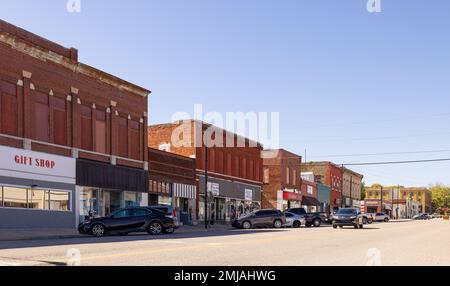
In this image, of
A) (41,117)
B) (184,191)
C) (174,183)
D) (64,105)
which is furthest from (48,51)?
(184,191)

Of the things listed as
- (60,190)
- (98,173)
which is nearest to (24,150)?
(60,190)

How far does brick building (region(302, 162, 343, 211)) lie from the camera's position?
294 ft

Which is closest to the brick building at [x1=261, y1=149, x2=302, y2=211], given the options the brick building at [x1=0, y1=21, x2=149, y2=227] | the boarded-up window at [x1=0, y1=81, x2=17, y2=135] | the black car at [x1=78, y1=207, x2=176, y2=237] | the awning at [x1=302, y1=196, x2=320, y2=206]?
the awning at [x1=302, y1=196, x2=320, y2=206]

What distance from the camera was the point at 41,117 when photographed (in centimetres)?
3447

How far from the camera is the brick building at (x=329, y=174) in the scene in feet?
294

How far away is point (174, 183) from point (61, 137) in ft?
42.8

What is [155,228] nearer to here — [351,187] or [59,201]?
[59,201]

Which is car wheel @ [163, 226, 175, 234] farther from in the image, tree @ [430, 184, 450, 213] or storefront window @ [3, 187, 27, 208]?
tree @ [430, 184, 450, 213]

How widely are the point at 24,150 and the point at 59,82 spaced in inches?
217

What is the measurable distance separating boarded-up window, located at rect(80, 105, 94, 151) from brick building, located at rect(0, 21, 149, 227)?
7 centimetres

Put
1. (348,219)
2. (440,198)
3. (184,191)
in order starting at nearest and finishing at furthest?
(348,219)
(184,191)
(440,198)

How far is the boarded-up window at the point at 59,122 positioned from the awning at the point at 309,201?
151 feet

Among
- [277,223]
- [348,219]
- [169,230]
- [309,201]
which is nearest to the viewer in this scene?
[169,230]
